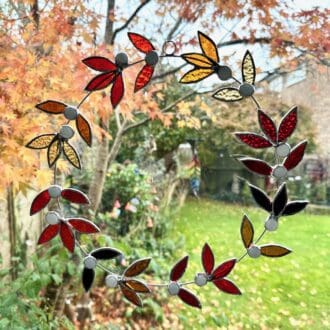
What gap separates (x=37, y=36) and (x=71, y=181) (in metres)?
0.64

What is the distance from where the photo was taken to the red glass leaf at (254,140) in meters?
0.43

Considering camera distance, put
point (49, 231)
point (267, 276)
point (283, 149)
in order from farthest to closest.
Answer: point (267, 276), point (49, 231), point (283, 149)

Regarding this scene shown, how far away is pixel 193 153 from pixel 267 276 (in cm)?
55

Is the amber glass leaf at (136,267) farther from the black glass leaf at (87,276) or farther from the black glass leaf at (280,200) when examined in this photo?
the black glass leaf at (280,200)

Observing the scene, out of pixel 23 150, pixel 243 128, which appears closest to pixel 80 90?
pixel 23 150

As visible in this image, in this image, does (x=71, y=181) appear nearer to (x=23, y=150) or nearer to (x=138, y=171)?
(x=138, y=171)

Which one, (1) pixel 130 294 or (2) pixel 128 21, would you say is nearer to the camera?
(1) pixel 130 294

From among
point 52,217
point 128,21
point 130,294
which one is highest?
point 128,21

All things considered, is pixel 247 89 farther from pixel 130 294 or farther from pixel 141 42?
pixel 130 294

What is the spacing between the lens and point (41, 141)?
50 cm

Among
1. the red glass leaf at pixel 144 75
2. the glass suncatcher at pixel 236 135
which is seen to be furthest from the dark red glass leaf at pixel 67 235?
the red glass leaf at pixel 144 75

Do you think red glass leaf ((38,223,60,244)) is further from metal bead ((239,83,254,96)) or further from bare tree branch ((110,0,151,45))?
bare tree branch ((110,0,151,45))

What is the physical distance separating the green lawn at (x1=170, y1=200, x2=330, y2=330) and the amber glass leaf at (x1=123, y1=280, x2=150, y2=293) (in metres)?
0.34

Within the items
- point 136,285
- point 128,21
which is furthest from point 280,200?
point 128,21
